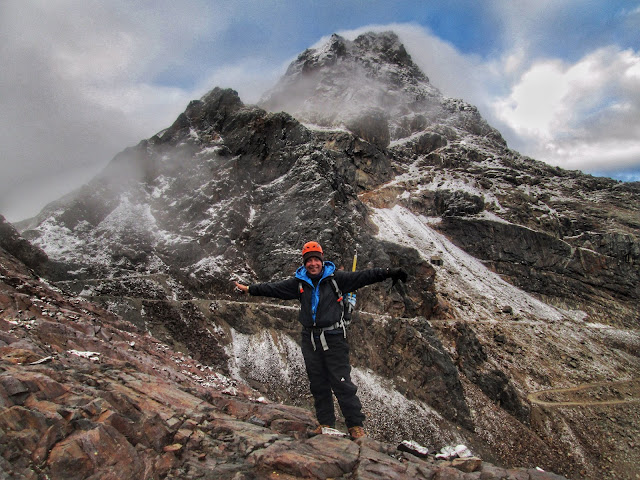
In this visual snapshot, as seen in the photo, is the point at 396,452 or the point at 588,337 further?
the point at 588,337

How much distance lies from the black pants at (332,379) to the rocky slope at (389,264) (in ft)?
38.3

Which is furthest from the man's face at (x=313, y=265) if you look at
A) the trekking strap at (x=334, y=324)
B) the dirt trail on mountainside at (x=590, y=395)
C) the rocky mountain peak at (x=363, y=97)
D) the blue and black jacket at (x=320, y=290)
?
the rocky mountain peak at (x=363, y=97)

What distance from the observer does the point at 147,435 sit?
495 cm

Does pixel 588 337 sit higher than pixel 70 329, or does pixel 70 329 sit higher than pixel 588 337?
pixel 70 329

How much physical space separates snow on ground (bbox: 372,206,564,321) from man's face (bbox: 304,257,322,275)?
3271 centimetres

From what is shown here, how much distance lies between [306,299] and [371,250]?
81.8ft

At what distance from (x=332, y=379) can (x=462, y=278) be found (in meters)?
39.9

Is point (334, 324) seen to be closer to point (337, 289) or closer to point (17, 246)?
point (337, 289)

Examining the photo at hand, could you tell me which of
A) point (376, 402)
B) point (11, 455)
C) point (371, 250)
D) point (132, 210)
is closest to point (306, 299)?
point (11, 455)

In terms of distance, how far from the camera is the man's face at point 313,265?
24.6 feet

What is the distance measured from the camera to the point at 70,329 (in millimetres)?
9773

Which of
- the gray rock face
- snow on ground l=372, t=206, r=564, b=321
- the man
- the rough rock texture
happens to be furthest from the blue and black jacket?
snow on ground l=372, t=206, r=564, b=321

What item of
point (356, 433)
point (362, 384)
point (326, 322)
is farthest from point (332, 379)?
point (362, 384)

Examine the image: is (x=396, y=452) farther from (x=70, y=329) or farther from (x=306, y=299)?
(x=70, y=329)
